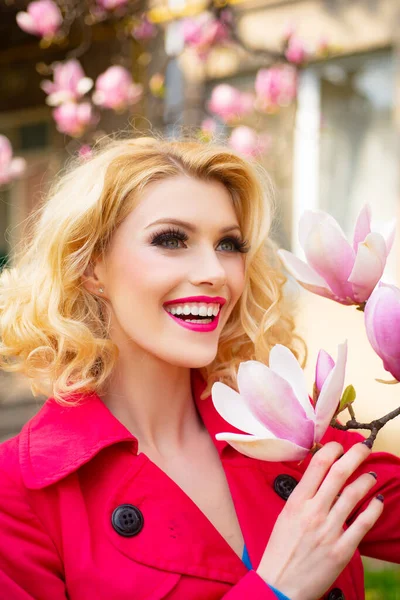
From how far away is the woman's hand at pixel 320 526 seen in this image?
3.38 ft

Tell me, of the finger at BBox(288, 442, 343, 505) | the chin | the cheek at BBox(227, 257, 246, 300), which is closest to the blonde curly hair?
the cheek at BBox(227, 257, 246, 300)

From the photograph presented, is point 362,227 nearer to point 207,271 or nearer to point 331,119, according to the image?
point 207,271

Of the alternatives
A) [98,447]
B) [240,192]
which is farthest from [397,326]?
[240,192]

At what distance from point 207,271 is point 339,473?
552 millimetres

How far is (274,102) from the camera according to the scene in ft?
13.0

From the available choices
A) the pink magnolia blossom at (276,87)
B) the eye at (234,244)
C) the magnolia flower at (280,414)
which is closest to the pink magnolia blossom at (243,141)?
the pink magnolia blossom at (276,87)

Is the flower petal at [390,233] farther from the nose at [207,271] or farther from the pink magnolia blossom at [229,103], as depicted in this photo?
the pink magnolia blossom at [229,103]

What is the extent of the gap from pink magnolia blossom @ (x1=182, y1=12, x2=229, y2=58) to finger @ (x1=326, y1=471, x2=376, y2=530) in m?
3.22

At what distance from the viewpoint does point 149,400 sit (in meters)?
1.62

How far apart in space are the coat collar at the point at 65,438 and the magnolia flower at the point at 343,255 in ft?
2.05

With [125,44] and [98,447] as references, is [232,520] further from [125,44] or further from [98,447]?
[125,44]

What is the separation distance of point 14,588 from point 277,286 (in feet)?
3.00

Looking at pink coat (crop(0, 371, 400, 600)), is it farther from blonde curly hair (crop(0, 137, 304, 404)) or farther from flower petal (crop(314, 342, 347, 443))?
flower petal (crop(314, 342, 347, 443))

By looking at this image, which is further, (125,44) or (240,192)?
(125,44)
